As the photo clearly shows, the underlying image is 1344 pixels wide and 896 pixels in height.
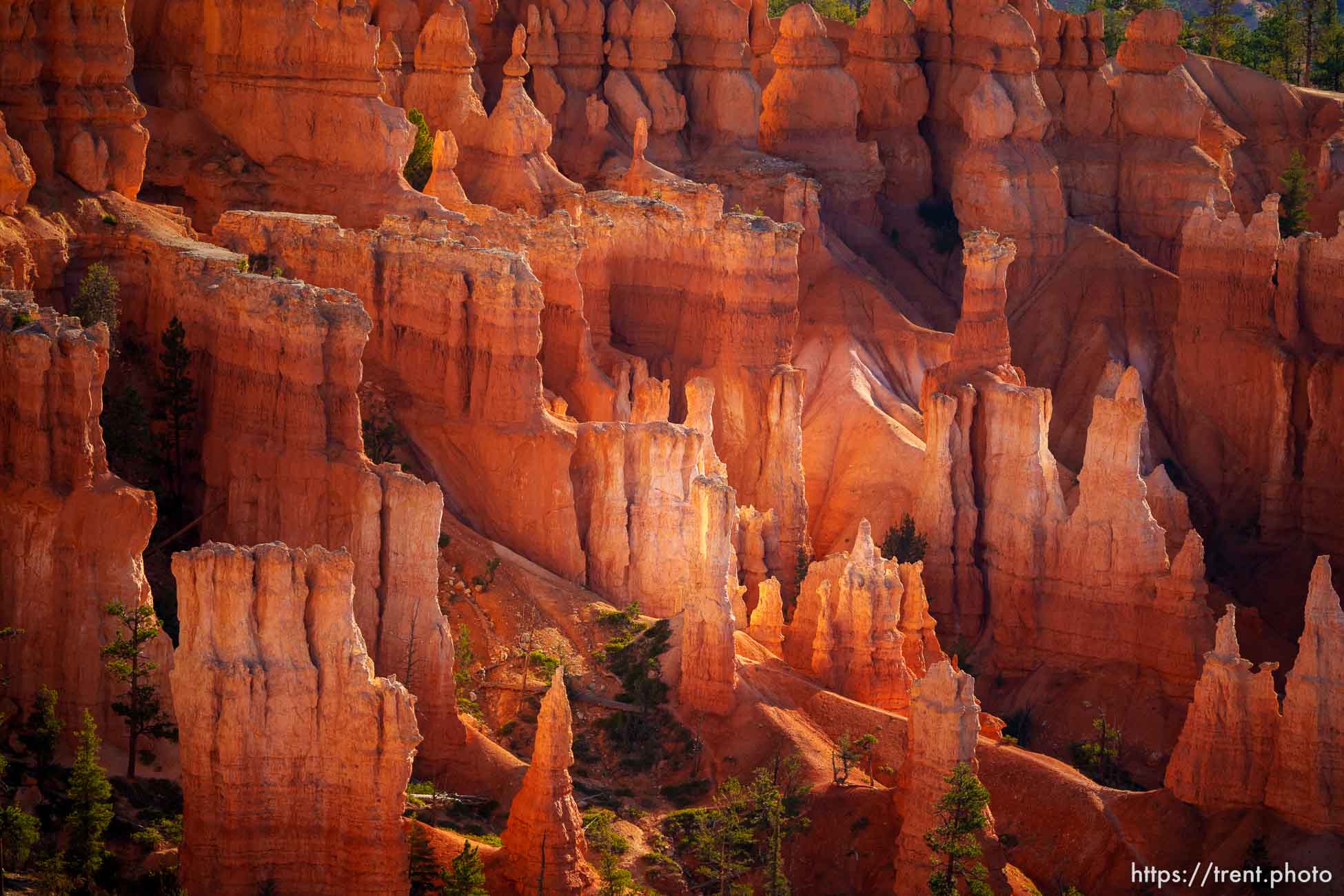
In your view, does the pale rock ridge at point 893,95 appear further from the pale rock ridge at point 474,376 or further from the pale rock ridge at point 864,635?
the pale rock ridge at point 474,376

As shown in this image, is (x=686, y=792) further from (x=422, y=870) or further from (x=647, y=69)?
(x=647, y=69)

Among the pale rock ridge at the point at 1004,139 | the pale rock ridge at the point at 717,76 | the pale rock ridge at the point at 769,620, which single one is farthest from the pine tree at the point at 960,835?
the pale rock ridge at the point at 1004,139

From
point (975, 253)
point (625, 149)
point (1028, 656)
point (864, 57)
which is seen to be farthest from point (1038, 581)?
point (864, 57)

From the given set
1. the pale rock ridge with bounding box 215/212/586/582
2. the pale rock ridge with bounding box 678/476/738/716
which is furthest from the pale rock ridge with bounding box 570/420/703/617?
the pale rock ridge with bounding box 678/476/738/716

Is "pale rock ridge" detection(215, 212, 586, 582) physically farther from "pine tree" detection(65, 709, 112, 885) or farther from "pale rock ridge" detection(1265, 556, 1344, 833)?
"pine tree" detection(65, 709, 112, 885)

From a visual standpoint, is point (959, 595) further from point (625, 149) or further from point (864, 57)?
point (864, 57)
